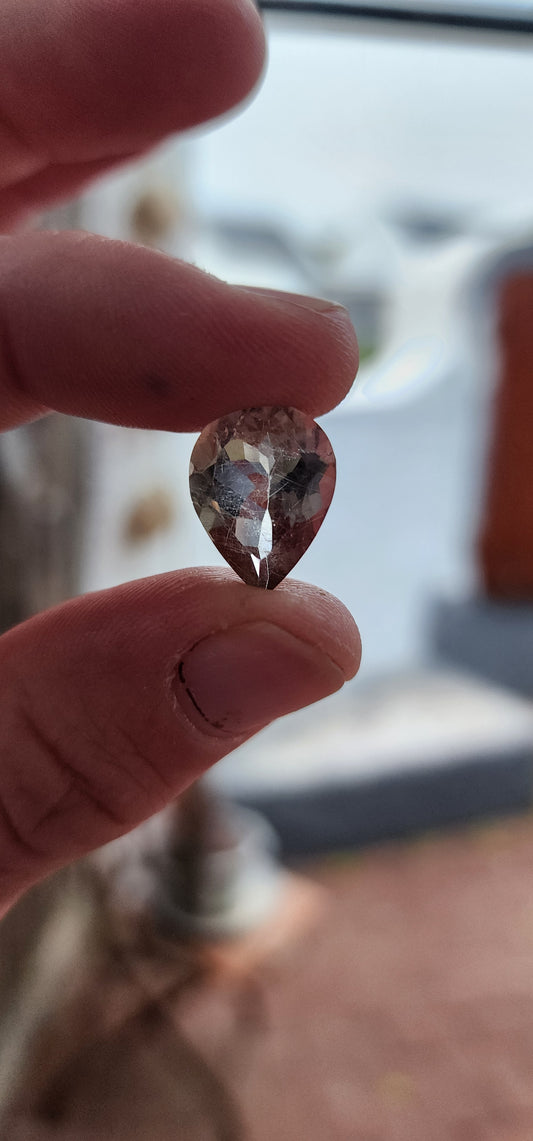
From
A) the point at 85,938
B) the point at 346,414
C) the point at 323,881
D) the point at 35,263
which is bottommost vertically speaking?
the point at 323,881

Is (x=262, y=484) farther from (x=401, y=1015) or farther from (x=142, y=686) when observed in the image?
(x=401, y=1015)

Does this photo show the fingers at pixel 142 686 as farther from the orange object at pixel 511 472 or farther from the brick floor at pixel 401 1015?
the orange object at pixel 511 472

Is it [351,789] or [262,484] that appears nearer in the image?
[262,484]

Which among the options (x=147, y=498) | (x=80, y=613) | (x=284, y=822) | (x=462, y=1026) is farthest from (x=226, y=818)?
(x=80, y=613)

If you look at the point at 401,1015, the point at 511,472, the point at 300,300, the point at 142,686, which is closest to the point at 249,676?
the point at 142,686

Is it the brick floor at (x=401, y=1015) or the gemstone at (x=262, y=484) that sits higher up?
the gemstone at (x=262, y=484)

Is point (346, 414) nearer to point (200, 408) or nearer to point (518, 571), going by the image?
point (518, 571)

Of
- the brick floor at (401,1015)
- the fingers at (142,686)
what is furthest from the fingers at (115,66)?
the brick floor at (401,1015)
